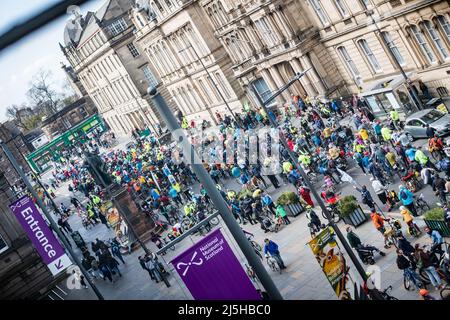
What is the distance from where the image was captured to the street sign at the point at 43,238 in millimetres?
23266

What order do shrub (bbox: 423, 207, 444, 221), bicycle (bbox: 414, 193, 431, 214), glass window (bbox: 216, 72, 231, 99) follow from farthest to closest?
glass window (bbox: 216, 72, 231, 99), bicycle (bbox: 414, 193, 431, 214), shrub (bbox: 423, 207, 444, 221)

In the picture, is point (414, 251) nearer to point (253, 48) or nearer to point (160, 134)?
point (253, 48)

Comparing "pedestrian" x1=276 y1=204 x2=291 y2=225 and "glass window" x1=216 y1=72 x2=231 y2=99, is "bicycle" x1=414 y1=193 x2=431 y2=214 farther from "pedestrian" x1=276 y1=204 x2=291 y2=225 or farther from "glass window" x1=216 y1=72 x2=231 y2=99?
"glass window" x1=216 y1=72 x2=231 y2=99

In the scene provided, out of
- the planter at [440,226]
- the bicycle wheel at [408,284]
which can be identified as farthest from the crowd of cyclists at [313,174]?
the planter at [440,226]

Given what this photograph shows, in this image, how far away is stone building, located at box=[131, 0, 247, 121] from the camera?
5816cm

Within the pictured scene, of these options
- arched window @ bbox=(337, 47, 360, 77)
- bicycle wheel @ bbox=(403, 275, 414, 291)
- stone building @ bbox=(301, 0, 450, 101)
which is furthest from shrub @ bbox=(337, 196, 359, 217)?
arched window @ bbox=(337, 47, 360, 77)

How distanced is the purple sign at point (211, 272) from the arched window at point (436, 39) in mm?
26355

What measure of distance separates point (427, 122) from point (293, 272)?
12021 mm

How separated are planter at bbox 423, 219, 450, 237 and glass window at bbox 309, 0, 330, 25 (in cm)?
2767

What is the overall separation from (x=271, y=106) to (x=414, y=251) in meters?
38.4

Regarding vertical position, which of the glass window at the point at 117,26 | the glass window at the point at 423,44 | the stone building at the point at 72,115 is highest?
the glass window at the point at 117,26

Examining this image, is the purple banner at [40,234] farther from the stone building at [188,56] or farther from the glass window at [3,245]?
the stone building at [188,56]

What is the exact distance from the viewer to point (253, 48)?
51969 mm
